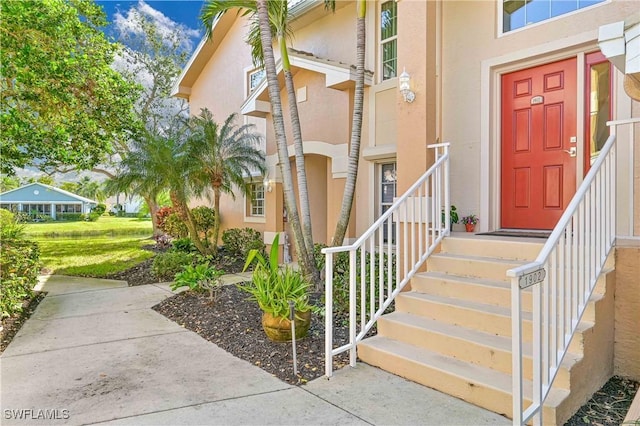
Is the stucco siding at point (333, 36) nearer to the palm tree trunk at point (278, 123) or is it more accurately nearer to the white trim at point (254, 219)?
the palm tree trunk at point (278, 123)

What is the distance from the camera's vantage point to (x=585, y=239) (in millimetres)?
3416

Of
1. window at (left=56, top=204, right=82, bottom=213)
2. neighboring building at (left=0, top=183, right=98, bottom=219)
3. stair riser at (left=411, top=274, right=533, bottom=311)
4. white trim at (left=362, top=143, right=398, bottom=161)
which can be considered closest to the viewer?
stair riser at (left=411, top=274, right=533, bottom=311)

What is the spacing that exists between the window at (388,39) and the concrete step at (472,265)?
4492mm

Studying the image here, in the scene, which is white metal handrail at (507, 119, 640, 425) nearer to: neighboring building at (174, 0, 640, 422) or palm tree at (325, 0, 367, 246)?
neighboring building at (174, 0, 640, 422)

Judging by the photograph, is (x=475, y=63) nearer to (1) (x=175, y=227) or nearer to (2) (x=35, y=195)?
(1) (x=175, y=227)

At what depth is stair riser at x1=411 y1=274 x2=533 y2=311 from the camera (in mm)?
3950

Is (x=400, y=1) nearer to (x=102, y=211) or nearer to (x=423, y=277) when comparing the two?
(x=423, y=277)

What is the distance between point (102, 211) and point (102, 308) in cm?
4368

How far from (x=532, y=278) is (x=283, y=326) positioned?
9.21 ft

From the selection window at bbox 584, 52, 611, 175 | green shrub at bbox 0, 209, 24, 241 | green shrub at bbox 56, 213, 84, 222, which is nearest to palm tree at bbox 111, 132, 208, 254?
green shrub at bbox 0, 209, 24, 241

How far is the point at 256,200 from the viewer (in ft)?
40.4

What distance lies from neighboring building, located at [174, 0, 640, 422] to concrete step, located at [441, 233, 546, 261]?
29.8 inches

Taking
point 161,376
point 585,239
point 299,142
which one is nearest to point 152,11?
point 299,142

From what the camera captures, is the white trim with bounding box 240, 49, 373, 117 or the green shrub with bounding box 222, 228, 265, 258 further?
the green shrub with bounding box 222, 228, 265, 258
